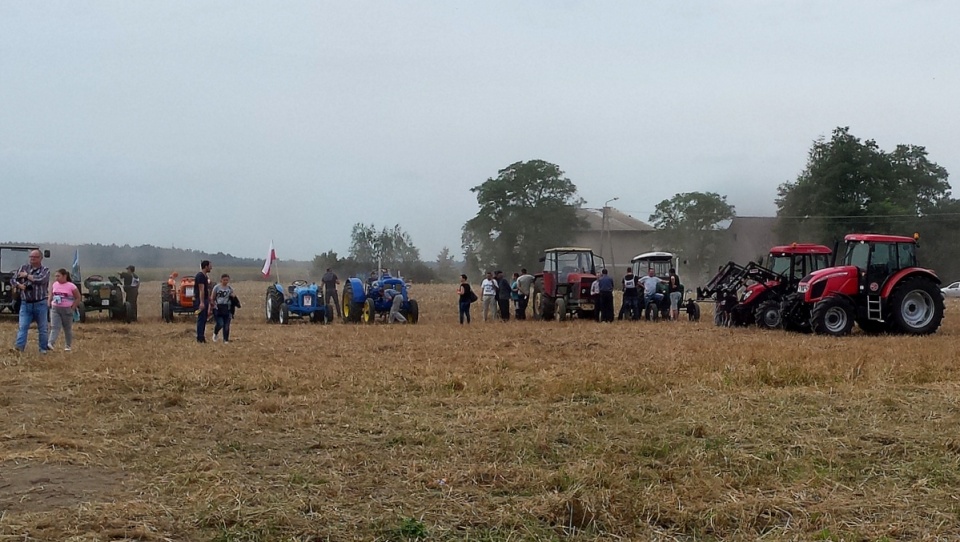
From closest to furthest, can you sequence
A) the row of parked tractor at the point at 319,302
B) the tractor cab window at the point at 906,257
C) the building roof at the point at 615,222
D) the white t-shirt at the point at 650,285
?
the tractor cab window at the point at 906,257 → the row of parked tractor at the point at 319,302 → the white t-shirt at the point at 650,285 → the building roof at the point at 615,222

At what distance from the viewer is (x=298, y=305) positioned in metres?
21.6

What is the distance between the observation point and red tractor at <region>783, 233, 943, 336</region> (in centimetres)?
1645

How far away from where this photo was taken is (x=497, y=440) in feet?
21.8

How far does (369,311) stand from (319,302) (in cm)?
126

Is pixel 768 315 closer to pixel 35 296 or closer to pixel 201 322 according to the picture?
pixel 201 322

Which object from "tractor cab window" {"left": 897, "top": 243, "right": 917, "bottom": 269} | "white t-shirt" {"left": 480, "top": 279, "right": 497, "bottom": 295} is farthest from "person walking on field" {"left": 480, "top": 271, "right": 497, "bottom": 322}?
"tractor cab window" {"left": 897, "top": 243, "right": 917, "bottom": 269}

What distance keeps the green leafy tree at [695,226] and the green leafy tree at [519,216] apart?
5.90 m

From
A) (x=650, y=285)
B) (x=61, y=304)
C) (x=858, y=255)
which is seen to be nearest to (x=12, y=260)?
(x=61, y=304)

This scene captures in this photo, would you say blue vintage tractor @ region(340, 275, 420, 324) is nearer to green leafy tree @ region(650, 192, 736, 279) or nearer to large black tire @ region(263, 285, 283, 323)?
large black tire @ region(263, 285, 283, 323)

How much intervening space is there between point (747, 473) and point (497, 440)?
1774 mm

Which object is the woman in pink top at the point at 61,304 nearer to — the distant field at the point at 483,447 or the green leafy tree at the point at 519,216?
the distant field at the point at 483,447

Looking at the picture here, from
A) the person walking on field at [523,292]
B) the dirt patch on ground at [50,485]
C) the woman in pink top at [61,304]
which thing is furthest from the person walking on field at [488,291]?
the dirt patch on ground at [50,485]

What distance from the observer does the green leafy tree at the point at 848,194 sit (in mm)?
49438

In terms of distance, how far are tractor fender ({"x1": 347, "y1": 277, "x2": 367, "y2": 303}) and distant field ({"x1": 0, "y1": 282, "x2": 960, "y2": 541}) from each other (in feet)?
30.5
